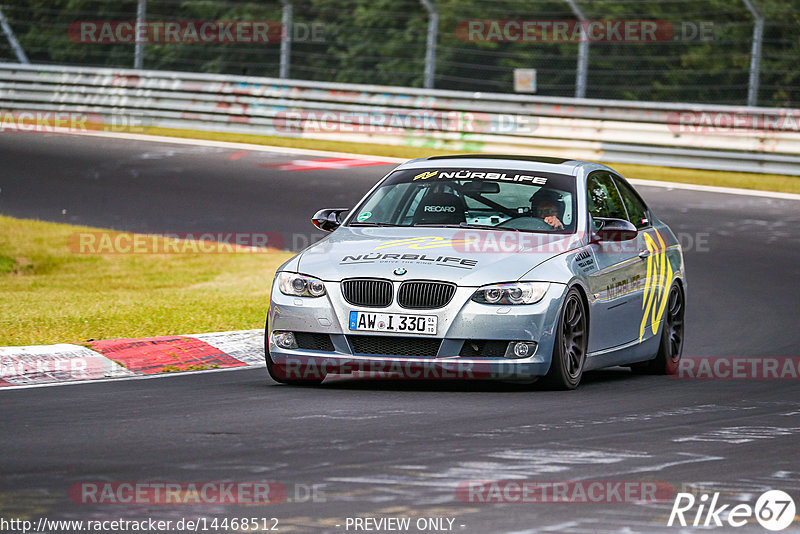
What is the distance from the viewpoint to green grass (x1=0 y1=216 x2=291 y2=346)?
11703 mm

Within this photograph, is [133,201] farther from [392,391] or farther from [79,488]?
[79,488]

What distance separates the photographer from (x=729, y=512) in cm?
568

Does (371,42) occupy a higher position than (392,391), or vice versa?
(371,42)

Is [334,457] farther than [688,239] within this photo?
No

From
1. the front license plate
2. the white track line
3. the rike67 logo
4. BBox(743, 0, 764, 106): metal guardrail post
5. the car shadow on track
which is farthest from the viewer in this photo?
BBox(743, 0, 764, 106): metal guardrail post

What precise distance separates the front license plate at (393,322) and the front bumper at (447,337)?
0.03 meters

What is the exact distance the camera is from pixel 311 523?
5.35 metres

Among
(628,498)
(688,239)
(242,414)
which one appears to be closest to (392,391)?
(242,414)

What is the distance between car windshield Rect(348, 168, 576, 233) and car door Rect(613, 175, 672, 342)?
855 millimetres

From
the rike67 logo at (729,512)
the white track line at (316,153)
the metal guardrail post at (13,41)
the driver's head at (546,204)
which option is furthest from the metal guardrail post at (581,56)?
the rike67 logo at (729,512)

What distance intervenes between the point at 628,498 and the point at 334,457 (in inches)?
55.4

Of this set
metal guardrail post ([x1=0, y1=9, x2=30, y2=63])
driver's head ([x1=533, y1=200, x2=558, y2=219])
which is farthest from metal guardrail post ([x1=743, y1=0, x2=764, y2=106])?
metal guardrail post ([x1=0, y1=9, x2=30, y2=63])

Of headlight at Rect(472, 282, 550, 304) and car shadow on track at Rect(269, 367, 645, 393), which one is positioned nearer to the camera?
headlight at Rect(472, 282, 550, 304)

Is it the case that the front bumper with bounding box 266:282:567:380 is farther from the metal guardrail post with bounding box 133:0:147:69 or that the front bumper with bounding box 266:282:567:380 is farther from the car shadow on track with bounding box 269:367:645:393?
the metal guardrail post with bounding box 133:0:147:69
